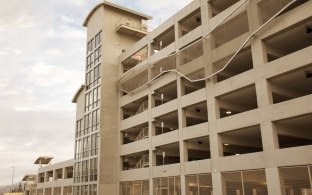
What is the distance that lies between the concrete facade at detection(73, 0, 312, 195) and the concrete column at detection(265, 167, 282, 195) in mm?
70

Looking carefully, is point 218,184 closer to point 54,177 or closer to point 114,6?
point 114,6

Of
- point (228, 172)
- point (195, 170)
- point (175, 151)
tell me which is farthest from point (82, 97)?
point (228, 172)

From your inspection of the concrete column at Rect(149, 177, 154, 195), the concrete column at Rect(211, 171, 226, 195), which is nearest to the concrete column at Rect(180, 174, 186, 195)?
the concrete column at Rect(211, 171, 226, 195)

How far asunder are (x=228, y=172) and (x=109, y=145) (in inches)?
768

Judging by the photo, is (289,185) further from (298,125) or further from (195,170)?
(195,170)

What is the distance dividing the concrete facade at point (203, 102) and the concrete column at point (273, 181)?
0.07 meters

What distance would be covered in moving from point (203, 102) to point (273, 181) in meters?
Answer: 11.0

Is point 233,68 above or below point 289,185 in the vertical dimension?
above

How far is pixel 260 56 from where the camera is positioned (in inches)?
1041

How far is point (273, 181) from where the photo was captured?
23.3 meters

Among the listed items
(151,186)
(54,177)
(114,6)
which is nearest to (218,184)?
(151,186)

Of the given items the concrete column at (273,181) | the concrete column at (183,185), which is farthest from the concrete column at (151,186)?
the concrete column at (273,181)

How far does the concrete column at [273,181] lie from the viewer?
902 inches

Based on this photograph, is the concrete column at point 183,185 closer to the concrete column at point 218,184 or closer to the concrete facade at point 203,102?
the concrete facade at point 203,102
